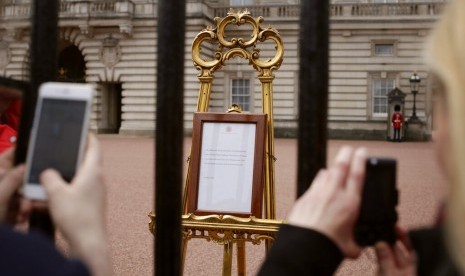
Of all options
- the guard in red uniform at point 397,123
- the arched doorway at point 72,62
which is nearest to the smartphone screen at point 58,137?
the guard in red uniform at point 397,123

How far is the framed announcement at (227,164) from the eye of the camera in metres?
2.56

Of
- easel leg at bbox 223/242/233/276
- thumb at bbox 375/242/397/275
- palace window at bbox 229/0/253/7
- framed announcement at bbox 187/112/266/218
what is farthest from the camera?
palace window at bbox 229/0/253/7

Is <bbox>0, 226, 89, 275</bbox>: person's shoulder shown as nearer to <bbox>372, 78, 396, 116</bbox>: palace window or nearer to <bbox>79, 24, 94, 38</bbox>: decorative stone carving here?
<bbox>372, 78, 396, 116</bbox>: palace window

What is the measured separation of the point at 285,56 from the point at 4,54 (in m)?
10.7

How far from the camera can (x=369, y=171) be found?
87 cm

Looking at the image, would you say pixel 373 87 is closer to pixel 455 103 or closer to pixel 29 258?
pixel 455 103

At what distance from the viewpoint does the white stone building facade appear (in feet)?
72.3

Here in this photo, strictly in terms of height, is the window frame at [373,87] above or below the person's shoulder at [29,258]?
above

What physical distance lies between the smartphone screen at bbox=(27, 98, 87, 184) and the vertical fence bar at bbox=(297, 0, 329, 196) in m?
0.34

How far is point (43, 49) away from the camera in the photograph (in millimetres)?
1021

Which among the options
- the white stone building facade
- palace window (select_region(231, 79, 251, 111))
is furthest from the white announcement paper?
palace window (select_region(231, 79, 251, 111))

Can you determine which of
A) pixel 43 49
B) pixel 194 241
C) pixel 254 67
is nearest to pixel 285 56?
pixel 194 241

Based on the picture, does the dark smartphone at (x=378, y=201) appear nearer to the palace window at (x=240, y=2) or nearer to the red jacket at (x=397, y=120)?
the red jacket at (x=397, y=120)

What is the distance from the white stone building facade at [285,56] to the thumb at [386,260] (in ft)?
68.7
